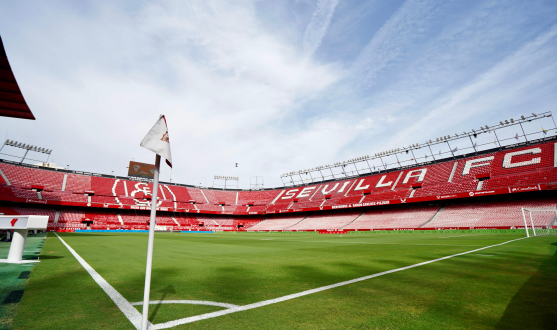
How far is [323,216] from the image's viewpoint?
174ft

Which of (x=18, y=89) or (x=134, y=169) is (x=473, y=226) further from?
(x=134, y=169)

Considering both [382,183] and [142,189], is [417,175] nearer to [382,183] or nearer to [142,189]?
[382,183]

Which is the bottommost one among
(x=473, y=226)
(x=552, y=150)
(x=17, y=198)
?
(x=473, y=226)

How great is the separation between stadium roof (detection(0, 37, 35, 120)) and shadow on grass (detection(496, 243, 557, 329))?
9569mm

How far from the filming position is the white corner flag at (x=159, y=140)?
3078mm

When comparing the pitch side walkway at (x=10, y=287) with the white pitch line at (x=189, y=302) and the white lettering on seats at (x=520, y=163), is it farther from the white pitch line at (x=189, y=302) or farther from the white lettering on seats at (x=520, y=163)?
the white lettering on seats at (x=520, y=163)

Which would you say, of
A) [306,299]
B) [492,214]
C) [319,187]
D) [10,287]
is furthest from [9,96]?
[319,187]

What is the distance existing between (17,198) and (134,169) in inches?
815

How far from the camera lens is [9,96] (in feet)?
22.0

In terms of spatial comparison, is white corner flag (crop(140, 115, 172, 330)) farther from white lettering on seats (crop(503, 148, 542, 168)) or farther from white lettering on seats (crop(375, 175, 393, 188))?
white lettering on seats (crop(375, 175, 393, 188))

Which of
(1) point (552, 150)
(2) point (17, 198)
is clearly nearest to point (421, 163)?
(1) point (552, 150)

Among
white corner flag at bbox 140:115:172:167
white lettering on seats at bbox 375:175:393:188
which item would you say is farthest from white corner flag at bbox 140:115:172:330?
white lettering on seats at bbox 375:175:393:188

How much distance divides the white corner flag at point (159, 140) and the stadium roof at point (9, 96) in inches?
195

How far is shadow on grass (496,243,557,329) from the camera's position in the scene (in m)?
2.85
